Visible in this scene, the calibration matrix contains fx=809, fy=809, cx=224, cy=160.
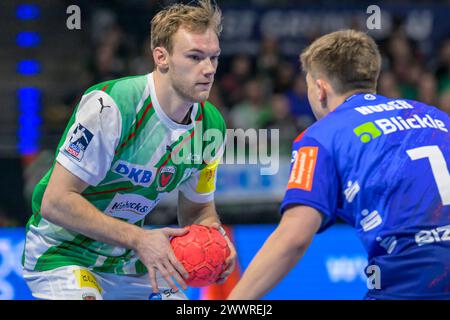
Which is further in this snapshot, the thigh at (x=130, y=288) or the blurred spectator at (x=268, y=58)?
the blurred spectator at (x=268, y=58)

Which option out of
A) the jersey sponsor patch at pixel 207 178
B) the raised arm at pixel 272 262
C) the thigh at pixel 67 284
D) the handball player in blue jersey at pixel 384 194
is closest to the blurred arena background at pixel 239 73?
the jersey sponsor patch at pixel 207 178

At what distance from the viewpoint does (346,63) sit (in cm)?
358

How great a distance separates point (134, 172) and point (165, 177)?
0.67 ft

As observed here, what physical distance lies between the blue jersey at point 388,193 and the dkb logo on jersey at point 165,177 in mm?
1332

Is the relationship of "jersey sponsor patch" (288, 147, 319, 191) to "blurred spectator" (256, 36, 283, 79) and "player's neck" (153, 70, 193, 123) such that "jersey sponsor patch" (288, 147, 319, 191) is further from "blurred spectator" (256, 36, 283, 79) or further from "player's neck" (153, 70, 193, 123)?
"blurred spectator" (256, 36, 283, 79)

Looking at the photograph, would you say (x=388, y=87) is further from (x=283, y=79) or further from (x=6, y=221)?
(x=6, y=221)

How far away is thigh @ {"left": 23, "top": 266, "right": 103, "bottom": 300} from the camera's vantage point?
4254 millimetres

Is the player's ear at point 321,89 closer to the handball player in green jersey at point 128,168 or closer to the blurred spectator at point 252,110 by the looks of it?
the handball player in green jersey at point 128,168

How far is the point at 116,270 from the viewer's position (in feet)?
15.2

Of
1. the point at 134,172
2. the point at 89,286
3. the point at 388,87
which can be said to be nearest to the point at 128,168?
the point at 134,172

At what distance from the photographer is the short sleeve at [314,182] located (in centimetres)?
320

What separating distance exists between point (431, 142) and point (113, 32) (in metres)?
7.24
